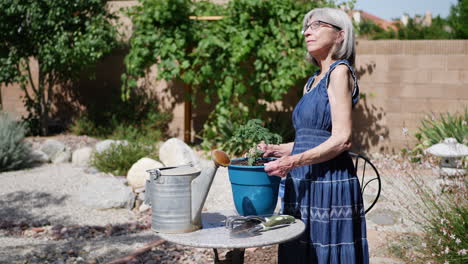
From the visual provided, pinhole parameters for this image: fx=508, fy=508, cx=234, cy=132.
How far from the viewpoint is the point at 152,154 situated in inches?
245

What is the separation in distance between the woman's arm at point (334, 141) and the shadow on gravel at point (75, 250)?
2.05 m

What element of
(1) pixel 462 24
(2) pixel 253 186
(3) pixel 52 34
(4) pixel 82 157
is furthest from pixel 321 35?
(1) pixel 462 24

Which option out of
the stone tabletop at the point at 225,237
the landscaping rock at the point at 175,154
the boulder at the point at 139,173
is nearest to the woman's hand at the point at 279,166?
the stone tabletop at the point at 225,237

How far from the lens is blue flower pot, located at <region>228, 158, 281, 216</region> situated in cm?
191

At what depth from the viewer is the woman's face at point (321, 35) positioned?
2.03 metres

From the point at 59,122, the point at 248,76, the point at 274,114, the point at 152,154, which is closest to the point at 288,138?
the point at 274,114

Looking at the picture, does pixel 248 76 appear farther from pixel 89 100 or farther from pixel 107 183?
pixel 89 100

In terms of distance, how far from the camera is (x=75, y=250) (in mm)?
3695

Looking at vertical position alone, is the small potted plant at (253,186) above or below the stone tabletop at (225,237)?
above

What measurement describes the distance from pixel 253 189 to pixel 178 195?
292 mm

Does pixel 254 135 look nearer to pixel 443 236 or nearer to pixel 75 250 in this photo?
pixel 443 236

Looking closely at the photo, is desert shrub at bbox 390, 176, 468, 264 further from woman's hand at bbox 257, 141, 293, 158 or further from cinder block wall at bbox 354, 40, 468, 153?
cinder block wall at bbox 354, 40, 468, 153

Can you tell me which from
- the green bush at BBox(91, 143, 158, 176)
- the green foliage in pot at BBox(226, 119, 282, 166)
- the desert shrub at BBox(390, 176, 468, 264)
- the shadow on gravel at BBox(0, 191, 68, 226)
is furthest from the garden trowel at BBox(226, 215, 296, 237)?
the green bush at BBox(91, 143, 158, 176)

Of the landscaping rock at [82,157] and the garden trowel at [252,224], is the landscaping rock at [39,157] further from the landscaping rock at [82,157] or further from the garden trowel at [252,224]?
the garden trowel at [252,224]
